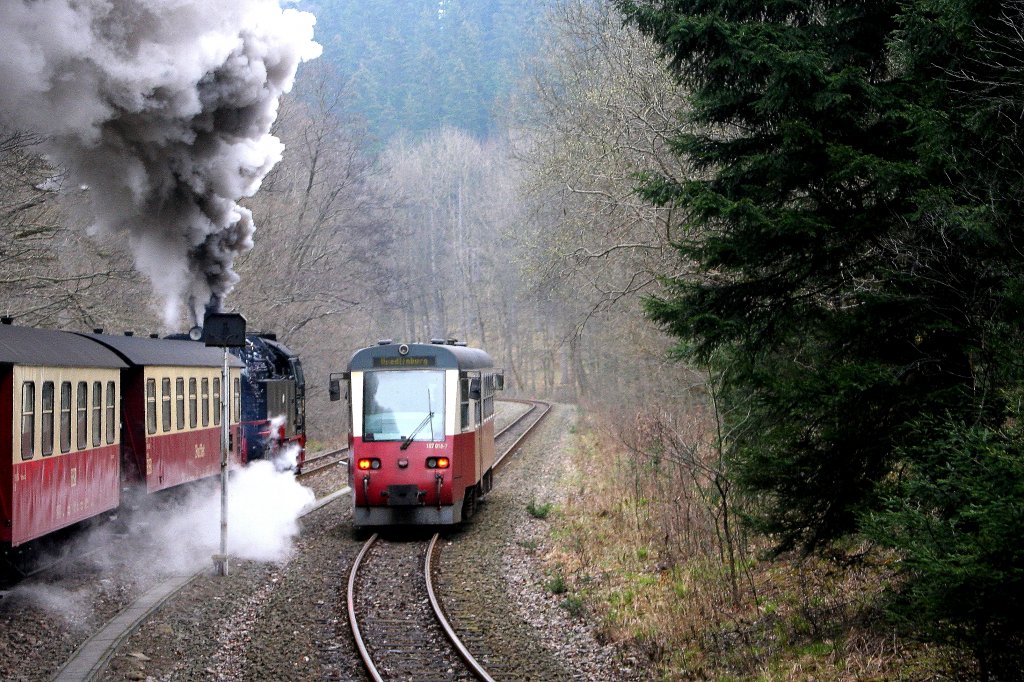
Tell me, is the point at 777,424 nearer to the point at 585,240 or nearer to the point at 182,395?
the point at 182,395

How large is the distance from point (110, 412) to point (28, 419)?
2.57 meters

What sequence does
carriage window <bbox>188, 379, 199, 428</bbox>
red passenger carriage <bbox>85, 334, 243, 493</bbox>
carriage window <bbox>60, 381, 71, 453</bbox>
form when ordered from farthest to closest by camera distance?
carriage window <bbox>188, 379, 199, 428</bbox> < red passenger carriage <bbox>85, 334, 243, 493</bbox> < carriage window <bbox>60, 381, 71, 453</bbox>

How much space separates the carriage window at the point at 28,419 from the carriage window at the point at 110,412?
2.24 meters

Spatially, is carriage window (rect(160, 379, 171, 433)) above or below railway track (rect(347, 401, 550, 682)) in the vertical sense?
above

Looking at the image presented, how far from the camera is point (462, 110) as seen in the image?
248ft

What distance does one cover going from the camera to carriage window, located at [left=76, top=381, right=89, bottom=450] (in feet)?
37.8

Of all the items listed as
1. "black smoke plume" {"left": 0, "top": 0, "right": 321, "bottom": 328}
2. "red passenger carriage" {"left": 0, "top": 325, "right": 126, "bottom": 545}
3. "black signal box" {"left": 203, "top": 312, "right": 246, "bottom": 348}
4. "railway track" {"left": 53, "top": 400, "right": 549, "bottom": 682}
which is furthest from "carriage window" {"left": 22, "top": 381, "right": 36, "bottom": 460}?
"black smoke plume" {"left": 0, "top": 0, "right": 321, "bottom": 328}

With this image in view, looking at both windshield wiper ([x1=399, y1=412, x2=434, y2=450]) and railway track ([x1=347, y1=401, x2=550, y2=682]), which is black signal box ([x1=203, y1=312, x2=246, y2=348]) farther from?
railway track ([x1=347, y1=401, x2=550, y2=682])

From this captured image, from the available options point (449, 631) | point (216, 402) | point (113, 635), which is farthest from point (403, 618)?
point (216, 402)

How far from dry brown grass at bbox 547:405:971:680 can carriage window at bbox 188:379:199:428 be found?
605cm

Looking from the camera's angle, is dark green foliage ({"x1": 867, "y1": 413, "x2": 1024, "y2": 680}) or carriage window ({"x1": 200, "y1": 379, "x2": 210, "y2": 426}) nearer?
dark green foliage ({"x1": 867, "y1": 413, "x2": 1024, "y2": 680})

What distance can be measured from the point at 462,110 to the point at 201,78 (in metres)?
65.1

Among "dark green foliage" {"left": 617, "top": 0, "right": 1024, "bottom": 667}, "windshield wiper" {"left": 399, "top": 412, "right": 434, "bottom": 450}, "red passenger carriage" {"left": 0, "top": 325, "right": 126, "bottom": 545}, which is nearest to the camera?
"dark green foliage" {"left": 617, "top": 0, "right": 1024, "bottom": 667}

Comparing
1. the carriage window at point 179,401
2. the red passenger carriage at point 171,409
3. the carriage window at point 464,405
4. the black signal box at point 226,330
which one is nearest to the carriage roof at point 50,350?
the red passenger carriage at point 171,409
